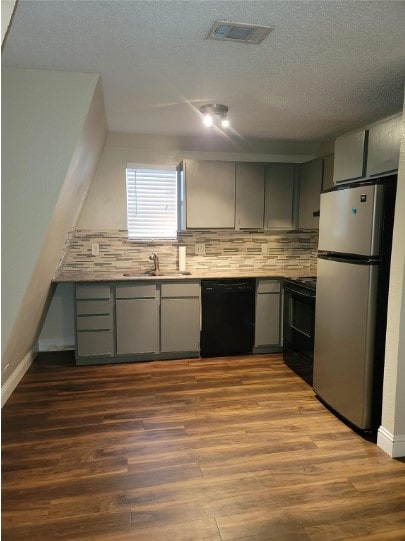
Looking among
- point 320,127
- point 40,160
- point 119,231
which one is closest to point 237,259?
point 119,231

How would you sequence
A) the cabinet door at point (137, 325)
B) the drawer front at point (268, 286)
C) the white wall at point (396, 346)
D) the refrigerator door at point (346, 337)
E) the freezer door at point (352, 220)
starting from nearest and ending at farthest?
the white wall at point (396, 346)
the freezer door at point (352, 220)
the refrigerator door at point (346, 337)
the cabinet door at point (137, 325)
the drawer front at point (268, 286)

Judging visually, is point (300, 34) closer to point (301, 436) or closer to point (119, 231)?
point (301, 436)

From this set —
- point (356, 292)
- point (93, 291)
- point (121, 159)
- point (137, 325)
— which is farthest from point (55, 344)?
point (356, 292)

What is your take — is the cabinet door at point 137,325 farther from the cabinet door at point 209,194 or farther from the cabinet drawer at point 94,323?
the cabinet door at point 209,194

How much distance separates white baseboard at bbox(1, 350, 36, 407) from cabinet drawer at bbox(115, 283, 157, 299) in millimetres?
1087

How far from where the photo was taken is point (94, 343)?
152 inches

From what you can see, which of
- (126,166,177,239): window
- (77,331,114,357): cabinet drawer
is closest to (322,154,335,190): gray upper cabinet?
(126,166,177,239): window

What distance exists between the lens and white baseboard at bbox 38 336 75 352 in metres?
4.21

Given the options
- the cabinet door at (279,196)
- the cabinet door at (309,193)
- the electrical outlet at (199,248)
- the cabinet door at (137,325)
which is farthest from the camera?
the electrical outlet at (199,248)

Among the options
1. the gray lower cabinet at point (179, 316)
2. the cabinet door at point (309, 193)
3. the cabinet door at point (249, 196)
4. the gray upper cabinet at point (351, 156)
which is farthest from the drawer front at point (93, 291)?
the gray upper cabinet at point (351, 156)

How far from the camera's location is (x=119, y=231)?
14.0 ft

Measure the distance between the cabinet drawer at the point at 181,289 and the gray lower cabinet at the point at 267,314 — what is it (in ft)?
2.29

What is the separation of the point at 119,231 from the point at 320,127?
238 cm

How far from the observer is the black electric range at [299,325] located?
3.41 m
